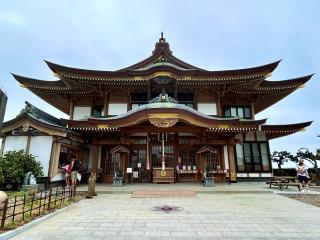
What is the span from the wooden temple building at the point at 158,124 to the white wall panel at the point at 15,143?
75mm

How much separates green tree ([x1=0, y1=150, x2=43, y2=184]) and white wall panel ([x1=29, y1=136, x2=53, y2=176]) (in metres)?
0.72

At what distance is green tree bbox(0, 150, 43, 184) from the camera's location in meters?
10.0

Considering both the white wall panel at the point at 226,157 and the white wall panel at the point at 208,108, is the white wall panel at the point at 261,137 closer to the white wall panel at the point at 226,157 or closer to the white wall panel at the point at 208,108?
the white wall panel at the point at 226,157

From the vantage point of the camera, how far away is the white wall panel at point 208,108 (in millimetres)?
16188

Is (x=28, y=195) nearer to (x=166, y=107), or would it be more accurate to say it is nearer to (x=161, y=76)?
(x=166, y=107)

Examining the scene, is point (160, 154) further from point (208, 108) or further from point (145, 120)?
point (208, 108)

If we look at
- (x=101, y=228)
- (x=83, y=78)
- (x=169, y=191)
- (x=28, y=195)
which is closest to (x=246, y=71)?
(x=169, y=191)

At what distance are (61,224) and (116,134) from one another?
9.30 m

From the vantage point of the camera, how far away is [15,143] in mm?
12312

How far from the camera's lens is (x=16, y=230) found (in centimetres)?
476

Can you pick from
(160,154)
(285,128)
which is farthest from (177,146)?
(285,128)

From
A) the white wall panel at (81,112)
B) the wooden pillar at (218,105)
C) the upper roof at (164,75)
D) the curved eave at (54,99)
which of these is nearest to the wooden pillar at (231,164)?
the wooden pillar at (218,105)

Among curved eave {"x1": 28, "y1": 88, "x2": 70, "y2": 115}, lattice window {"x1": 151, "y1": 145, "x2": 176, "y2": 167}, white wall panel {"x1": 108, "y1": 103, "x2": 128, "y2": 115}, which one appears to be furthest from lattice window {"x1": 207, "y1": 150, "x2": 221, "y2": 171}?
curved eave {"x1": 28, "y1": 88, "x2": 70, "y2": 115}

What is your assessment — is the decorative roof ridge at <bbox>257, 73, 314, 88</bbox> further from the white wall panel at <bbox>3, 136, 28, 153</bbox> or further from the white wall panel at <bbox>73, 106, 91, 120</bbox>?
the white wall panel at <bbox>3, 136, 28, 153</bbox>
